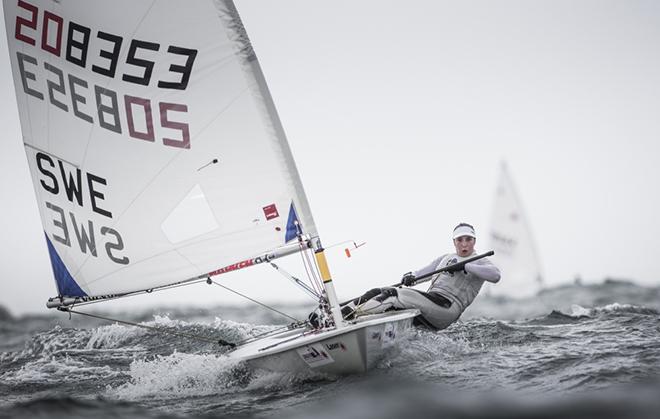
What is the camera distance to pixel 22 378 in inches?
257

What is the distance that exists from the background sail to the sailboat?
1 centimetres

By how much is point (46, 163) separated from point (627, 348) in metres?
6.11

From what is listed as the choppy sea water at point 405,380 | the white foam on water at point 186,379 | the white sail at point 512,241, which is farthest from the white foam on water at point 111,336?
the white sail at point 512,241

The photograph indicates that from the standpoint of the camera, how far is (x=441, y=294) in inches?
259

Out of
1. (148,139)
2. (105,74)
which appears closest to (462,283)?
(148,139)

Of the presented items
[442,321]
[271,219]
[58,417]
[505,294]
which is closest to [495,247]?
[505,294]

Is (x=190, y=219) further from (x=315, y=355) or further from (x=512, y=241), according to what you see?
(x=512, y=241)

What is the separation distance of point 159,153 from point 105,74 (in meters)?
0.96

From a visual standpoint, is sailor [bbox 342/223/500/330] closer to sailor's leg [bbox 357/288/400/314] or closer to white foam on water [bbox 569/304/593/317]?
sailor's leg [bbox 357/288/400/314]

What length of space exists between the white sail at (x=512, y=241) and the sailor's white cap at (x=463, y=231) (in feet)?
49.4

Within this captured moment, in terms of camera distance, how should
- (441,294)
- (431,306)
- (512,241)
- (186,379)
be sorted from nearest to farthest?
(186,379) → (431,306) → (441,294) → (512,241)

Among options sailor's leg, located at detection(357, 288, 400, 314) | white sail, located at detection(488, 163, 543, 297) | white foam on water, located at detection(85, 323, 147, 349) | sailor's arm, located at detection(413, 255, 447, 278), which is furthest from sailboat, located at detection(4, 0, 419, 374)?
white sail, located at detection(488, 163, 543, 297)

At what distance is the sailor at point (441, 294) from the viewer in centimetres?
630

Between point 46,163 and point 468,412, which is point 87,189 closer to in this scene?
point 46,163
